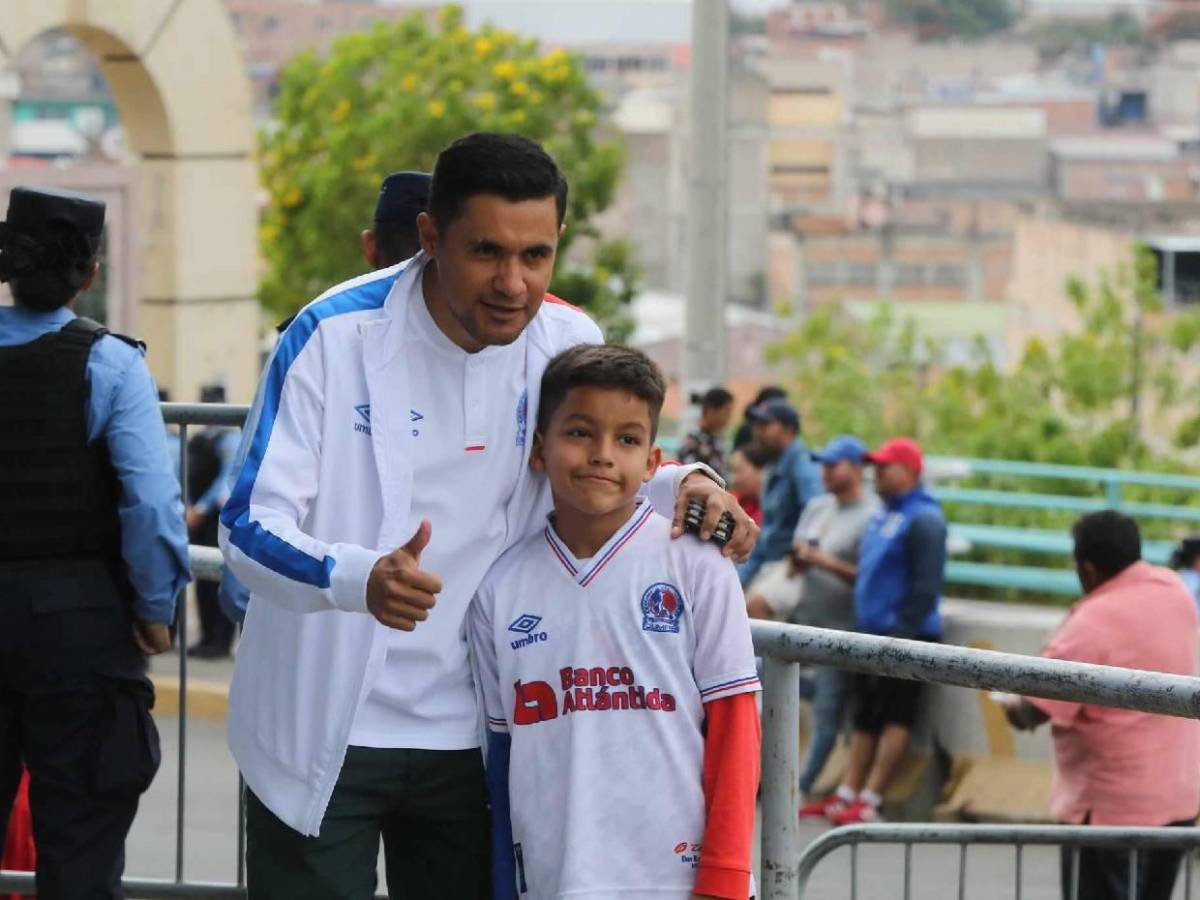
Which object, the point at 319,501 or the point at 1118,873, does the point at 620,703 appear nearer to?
the point at 319,501

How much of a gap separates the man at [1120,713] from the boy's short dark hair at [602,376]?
10.7 ft

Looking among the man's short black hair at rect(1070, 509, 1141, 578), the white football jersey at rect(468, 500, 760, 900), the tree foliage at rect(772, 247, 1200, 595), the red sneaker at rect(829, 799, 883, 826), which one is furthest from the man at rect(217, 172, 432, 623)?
the tree foliage at rect(772, 247, 1200, 595)

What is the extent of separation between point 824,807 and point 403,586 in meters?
7.30

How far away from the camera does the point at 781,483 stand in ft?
37.4

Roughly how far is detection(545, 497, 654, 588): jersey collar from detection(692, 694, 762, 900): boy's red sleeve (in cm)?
26

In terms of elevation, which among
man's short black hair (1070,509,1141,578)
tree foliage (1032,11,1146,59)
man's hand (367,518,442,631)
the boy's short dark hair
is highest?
tree foliage (1032,11,1146,59)

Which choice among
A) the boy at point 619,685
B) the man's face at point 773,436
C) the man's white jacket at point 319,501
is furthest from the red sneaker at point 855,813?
the man's white jacket at point 319,501

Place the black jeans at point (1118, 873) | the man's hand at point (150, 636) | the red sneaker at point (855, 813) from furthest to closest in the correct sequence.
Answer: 1. the red sneaker at point (855, 813)
2. the black jeans at point (1118, 873)
3. the man's hand at point (150, 636)

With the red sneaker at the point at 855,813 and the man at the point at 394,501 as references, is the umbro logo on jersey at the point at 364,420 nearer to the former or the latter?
the man at the point at 394,501

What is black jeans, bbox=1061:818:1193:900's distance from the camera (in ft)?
18.4

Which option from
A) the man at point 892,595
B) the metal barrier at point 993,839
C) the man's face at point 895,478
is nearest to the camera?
the metal barrier at point 993,839

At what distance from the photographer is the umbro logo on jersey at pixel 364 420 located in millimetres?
3469

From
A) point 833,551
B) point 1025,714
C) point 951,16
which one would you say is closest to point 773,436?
point 833,551

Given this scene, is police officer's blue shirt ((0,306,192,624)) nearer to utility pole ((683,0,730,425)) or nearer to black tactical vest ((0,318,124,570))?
black tactical vest ((0,318,124,570))
